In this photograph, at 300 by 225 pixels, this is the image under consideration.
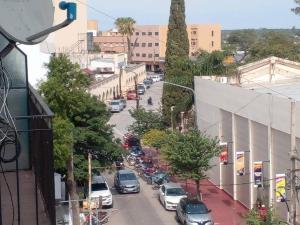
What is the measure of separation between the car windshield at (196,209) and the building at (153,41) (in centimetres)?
8526

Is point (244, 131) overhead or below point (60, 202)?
overhead

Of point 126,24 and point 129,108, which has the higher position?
point 126,24

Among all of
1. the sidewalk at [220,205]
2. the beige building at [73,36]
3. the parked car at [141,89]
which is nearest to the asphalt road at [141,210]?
the sidewalk at [220,205]

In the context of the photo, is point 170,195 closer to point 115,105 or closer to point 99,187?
point 99,187

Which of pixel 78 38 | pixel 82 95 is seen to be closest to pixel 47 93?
pixel 82 95

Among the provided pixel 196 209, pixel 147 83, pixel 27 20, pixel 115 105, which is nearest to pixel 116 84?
pixel 115 105

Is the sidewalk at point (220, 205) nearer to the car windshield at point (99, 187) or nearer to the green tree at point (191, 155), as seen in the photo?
the green tree at point (191, 155)

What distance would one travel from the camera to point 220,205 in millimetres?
29156

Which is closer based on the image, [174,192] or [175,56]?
[174,192]

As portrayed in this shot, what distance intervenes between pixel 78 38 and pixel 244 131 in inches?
1488

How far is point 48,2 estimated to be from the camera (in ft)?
23.1

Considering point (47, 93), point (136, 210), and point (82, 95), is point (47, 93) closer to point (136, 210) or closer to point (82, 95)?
point (82, 95)

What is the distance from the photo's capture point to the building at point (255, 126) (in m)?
24.0

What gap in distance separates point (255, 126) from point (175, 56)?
83.7 ft
